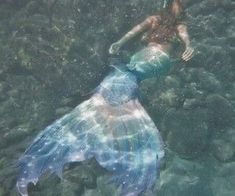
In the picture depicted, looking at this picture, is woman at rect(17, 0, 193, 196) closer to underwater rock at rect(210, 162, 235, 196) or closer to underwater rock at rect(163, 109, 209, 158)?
underwater rock at rect(163, 109, 209, 158)

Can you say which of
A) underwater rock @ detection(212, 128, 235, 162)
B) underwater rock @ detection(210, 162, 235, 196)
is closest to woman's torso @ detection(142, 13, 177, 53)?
underwater rock @ detection(212, 128, 235, 162)

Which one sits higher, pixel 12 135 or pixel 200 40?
pixel 200 40

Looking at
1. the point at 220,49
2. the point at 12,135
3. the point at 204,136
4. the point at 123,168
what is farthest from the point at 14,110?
the point at 220,49

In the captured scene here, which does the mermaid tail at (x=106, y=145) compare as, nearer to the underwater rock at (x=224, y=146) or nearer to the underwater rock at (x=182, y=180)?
the underwater rock at (x=182, y=180)

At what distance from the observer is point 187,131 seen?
→ 653 cm

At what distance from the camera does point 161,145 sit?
5328 millimetres

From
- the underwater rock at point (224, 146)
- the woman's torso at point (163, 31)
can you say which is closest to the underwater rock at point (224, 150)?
the underwater rock at point (224, 146)

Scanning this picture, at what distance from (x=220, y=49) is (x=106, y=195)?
4013 millimetres

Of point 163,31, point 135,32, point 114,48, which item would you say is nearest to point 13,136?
point 114,48

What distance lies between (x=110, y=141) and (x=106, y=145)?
0.31 feet

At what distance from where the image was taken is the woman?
5074mm

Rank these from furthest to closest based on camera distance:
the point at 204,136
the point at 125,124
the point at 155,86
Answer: the point at 155,86 → the point at 204,136 → the point at 125,124

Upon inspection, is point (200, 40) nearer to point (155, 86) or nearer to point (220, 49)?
point (220, 49)

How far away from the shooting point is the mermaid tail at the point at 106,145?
199 inches
